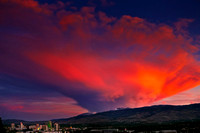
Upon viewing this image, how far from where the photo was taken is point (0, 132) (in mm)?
124562

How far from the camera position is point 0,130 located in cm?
12612

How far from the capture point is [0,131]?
412ft

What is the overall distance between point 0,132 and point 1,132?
1841mm

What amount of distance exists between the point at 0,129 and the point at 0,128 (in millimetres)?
1017

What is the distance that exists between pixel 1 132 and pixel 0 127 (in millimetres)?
3611

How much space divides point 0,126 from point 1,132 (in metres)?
4.49

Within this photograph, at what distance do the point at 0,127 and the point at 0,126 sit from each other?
0.91 meters

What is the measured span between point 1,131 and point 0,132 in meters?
2.91

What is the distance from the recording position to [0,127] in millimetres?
128625

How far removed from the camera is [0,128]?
5027 inches

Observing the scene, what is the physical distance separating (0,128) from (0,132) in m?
3.71

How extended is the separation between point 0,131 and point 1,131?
1906 millimetres

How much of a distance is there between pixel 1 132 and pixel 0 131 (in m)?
1.12
